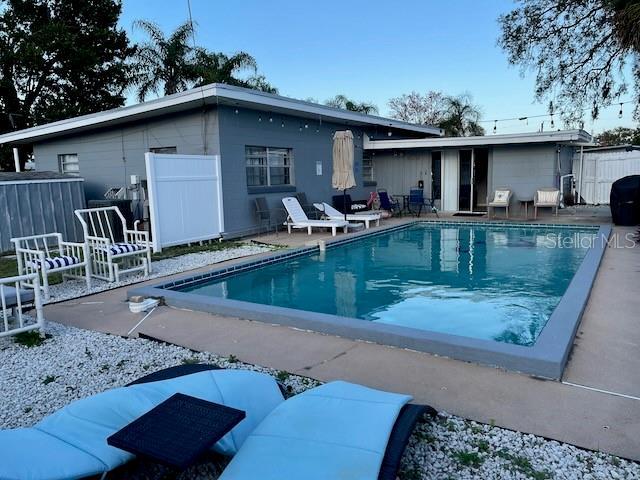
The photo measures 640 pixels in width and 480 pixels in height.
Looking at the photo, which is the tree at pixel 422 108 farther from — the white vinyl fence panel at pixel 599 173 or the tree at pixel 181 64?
the tree at pixel 181 64

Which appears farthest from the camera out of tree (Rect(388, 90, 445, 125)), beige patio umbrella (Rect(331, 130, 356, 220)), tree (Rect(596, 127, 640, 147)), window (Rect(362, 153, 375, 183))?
tree (Rect(596, 127, 640, 147))

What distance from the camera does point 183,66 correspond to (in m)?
18.9

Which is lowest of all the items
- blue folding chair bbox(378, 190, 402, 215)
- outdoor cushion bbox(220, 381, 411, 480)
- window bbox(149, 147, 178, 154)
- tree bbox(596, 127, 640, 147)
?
outdoor cushion bbox(220, 381, 411, 480)

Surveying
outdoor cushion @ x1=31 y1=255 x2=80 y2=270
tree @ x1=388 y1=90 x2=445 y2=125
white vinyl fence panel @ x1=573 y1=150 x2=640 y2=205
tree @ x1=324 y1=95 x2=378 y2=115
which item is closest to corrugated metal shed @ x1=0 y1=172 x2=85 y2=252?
outdoor cushion @ x1=31 y1=255 x2=80 y2=270

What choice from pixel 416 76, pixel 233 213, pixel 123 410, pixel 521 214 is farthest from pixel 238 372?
pixel 416 76

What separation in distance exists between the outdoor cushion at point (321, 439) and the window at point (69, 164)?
13.7 metres

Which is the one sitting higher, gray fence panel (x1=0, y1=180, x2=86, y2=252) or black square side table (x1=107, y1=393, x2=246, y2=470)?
gray fence panel (x1=0, y1=180, x2=86, y2=252)

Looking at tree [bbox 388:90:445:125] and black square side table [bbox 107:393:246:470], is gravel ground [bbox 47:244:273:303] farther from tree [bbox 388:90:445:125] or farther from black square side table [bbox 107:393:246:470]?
tree [bbox 388:90:445:125]

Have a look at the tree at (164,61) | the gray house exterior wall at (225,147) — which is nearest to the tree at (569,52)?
the gray house exterior wall at (225,147)

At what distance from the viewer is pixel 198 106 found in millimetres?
10320

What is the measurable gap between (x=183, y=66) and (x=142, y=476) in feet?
62.6

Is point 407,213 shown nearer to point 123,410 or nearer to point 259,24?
point 259,24

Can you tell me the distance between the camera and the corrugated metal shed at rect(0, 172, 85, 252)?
32.1ft

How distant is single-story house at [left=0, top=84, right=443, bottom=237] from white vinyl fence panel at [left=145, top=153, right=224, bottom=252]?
33cm
